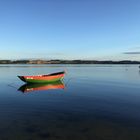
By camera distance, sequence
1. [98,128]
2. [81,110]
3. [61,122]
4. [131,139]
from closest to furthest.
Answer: [131,139], [98,128], [61,122], [81,110]

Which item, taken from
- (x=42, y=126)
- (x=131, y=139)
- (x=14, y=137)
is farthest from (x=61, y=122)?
(x=131, y=139)

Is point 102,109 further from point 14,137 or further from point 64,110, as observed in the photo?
point 14,137

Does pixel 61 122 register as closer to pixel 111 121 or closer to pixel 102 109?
pixel 111 121

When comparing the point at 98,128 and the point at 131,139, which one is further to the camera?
the point at 98,128

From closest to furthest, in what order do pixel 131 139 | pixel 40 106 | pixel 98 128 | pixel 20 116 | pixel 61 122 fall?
pixel 131 139 < pixel 98 128 < pixel 61 122 < pixel 20 116 < pixel 40 106

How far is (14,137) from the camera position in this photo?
12312mm

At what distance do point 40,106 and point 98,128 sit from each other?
7.96 meters

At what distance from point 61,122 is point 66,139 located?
3.01m

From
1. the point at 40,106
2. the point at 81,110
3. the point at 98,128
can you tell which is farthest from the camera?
the point at 40,106

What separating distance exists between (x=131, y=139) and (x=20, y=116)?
8170 millimetres

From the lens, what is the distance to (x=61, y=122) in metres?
15.1

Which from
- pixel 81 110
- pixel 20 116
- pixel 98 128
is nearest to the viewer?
pixel 98 128

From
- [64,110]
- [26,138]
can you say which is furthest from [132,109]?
[26,138]

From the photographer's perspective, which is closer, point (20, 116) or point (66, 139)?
point (66, 139)
